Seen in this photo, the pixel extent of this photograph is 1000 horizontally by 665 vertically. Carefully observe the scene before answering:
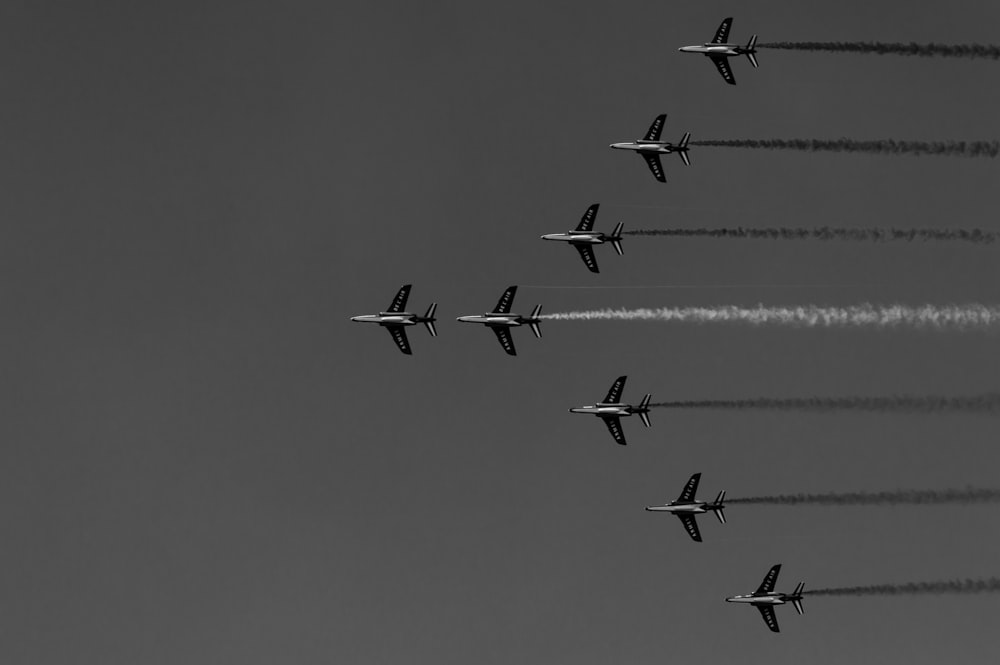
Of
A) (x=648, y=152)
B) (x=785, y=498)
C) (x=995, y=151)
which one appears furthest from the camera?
(x=648, y=152)

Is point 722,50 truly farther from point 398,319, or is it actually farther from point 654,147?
point 398,319

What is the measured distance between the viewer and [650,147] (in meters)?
114

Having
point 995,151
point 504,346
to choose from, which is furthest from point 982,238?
point 504,346

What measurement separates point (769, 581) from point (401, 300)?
3292 centimetres

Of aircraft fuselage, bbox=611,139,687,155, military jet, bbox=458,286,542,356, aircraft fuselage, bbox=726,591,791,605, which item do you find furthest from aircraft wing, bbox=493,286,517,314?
aircraft fuselage, bbox=726,591,791,605

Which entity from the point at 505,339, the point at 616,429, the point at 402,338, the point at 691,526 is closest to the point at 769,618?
the point at 691,526

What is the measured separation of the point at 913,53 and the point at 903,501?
86.1 ft

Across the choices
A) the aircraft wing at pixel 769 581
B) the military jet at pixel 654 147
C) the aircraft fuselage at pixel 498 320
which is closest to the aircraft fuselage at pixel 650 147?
the military jet at pixel 654 147

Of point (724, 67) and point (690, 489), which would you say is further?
point (690, 489)

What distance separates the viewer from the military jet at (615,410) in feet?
375

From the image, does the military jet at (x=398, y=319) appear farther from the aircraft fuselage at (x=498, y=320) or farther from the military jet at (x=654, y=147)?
the military jet at (x=654, y=147)

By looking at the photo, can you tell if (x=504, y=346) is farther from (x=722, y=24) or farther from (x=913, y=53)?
(x=913, y=53)

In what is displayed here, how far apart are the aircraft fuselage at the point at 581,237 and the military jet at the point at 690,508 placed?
18553 mm

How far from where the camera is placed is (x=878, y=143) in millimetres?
100375
